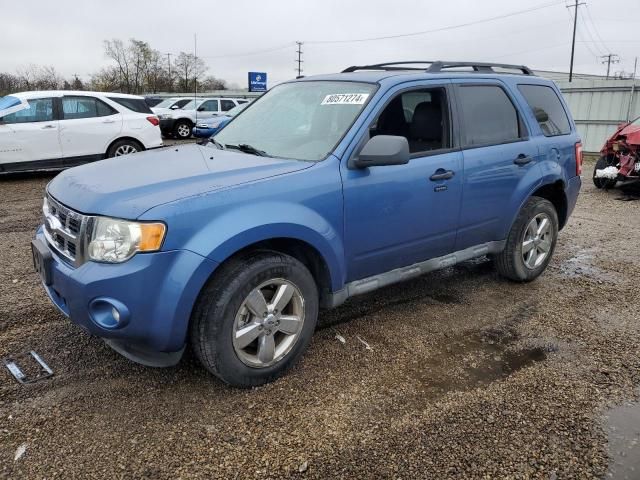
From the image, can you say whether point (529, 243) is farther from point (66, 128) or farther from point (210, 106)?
point (210, 106)

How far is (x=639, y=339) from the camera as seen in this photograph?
386 centimetres

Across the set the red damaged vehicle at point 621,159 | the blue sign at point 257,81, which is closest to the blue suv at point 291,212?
the red damaged vehicle at point 621,159

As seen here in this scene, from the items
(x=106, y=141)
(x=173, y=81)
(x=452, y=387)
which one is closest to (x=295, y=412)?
(x=452, y=387)

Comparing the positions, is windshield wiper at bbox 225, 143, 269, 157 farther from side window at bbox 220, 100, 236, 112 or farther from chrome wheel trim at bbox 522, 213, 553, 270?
side window at bbox 220, 100, 236, 112

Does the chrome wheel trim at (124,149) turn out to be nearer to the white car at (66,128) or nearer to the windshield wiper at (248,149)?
the white car at (66,128)

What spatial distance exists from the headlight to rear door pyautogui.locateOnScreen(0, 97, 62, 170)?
26.8ft

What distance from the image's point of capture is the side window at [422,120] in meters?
3.84

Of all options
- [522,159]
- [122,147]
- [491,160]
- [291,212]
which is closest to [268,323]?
[291,212]

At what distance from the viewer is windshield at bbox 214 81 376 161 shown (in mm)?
3473

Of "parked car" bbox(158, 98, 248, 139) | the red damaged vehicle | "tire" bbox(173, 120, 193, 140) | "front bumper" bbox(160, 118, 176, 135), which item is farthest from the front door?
"tire" bbox(173, 120, 193, 140)

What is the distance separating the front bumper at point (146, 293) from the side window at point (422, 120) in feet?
6.11

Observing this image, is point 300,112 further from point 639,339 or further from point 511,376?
point 639,339

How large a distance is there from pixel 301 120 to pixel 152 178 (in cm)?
121

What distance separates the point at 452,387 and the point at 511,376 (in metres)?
0.43
